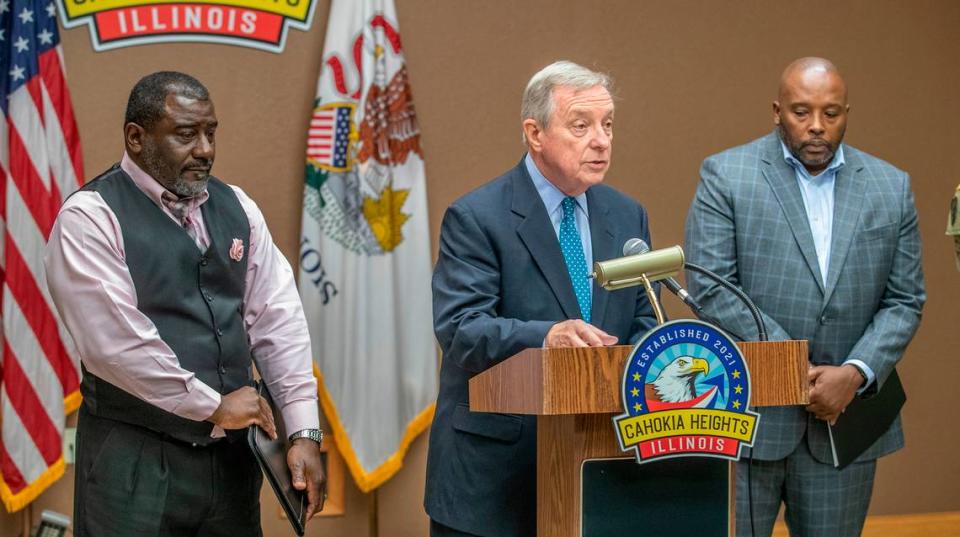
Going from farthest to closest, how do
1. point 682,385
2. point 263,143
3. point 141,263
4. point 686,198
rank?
point 686,198, point 263,143, point 141,263, point 682,385

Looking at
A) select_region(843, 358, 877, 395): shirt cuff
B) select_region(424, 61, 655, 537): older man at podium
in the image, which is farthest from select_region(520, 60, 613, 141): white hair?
select_region(843, 358, 877, 395): shirt cuff

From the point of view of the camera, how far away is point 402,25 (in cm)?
483

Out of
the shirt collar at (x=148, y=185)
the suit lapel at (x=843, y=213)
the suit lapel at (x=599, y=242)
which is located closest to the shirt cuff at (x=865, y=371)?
the suit lapel at (x=843, y=213)

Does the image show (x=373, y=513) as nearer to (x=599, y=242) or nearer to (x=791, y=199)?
(x=791, y=199)

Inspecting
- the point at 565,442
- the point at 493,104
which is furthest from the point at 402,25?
the point at 565,442

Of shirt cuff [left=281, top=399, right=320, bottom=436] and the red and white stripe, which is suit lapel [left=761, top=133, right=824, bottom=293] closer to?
shirt cuff [left=281, top=399, right=320, bottom=436]

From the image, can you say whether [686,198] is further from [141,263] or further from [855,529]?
[141,263]

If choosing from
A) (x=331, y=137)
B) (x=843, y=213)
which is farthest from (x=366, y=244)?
(x=843, y=213)

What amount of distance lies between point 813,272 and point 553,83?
1071mm

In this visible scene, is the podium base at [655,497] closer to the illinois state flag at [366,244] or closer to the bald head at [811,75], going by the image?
the bald head at [811,75]

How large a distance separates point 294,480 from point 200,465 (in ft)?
0.70

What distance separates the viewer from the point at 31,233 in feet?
14.0

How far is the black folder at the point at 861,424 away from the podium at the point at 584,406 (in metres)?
1.12

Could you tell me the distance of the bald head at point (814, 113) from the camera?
3377 millimetres
